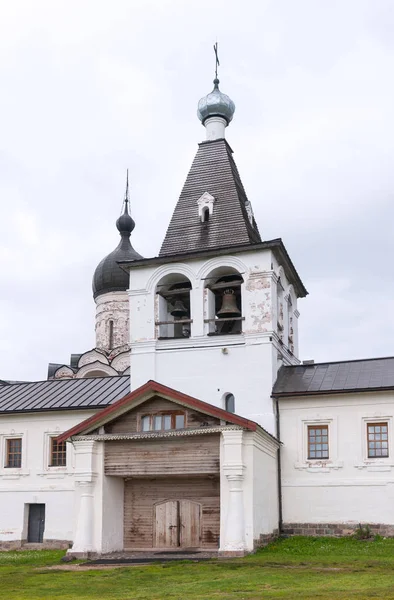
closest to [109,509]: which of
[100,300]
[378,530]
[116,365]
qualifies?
[378,530]

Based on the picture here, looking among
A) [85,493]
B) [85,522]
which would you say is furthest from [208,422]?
[85,522]

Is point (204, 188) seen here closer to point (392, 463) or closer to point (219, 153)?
point (219, 153)

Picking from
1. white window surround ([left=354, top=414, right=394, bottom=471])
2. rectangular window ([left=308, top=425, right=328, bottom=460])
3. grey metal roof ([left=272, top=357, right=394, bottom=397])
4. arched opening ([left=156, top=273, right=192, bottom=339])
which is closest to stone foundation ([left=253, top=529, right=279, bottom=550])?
rectangular window ([left=308, top=425, right=328, bottom=460])

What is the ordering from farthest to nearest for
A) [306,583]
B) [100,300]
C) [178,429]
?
[100,300] → [178,429] → [306,583]

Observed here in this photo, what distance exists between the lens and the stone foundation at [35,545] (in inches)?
900

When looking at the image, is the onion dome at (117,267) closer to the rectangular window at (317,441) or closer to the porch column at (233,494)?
the rectangular window at (317,441)

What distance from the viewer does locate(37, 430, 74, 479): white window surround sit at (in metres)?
23.6

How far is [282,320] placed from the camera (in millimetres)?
23594

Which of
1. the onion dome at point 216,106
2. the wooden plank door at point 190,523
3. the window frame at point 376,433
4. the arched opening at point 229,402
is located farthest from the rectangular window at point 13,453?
the onion dome at point 216,106

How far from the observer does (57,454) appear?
24.0m

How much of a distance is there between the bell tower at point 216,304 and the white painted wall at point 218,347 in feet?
0.09

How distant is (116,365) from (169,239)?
1404 cm

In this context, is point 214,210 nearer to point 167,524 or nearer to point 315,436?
point 315,436

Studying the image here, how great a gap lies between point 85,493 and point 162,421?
8.54ft
